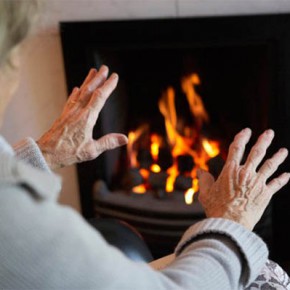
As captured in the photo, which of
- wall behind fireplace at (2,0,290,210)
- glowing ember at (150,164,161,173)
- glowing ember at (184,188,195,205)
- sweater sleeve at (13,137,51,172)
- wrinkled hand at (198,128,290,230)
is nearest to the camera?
wrinkled hand at (198,128,290,230)

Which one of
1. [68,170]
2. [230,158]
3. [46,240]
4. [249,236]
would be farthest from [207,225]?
[68,170]

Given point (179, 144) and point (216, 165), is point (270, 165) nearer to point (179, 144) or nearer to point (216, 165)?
point (216, 165)

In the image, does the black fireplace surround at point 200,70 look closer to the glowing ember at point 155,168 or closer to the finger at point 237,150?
the glowing ember at point 155,168

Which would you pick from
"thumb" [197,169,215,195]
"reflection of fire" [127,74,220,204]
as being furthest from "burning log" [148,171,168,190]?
"thumb" [197,169,215,195]

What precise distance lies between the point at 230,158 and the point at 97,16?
98 cm

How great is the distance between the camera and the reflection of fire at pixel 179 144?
2012 mm

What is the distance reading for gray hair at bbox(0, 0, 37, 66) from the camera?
643 mm

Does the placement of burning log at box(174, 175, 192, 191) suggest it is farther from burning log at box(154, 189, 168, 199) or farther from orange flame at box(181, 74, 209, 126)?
orange flame at box(181, 74, 209, 126)

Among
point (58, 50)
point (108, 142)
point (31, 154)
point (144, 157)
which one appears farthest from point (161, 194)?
point (31, 154)

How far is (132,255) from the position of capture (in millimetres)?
1210

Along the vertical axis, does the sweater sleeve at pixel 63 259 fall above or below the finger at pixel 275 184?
above

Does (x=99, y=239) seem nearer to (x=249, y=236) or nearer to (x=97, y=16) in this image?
(x=249, y=236)

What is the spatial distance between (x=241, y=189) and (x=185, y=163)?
111 centimetres

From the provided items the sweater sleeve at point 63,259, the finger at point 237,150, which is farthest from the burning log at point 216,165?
the sweater sleeve at point 63,259
